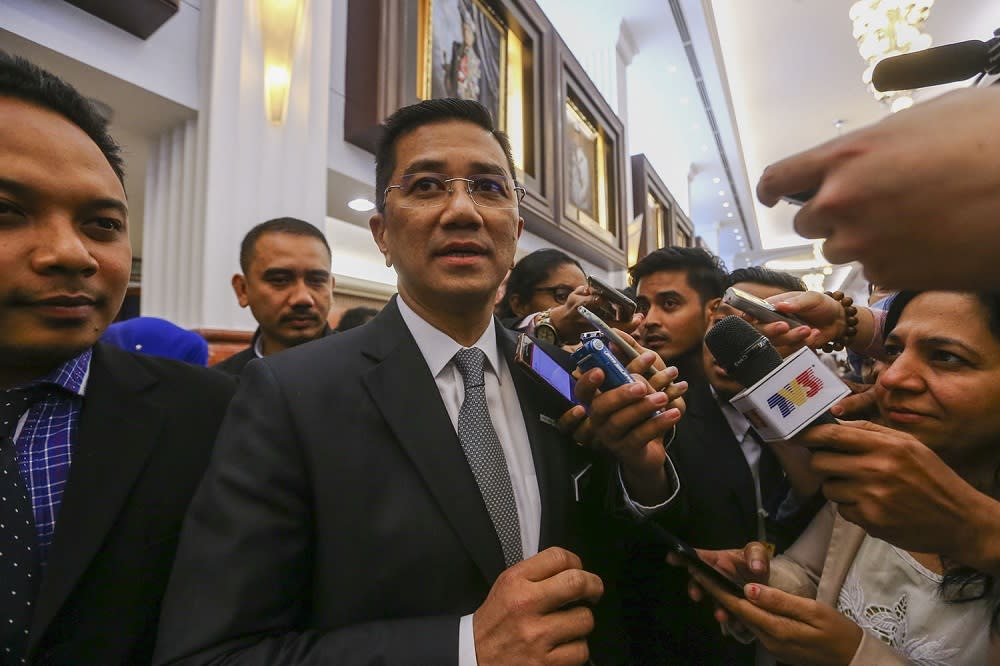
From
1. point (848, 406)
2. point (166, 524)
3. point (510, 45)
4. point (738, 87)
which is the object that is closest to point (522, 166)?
point (510, 45)

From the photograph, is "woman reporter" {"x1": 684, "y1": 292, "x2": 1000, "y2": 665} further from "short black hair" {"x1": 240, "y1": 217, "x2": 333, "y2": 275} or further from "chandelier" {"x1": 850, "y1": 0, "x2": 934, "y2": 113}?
"chandelier" {"x1": 850, "y1": 0, "x2": 934, "y2": 113}

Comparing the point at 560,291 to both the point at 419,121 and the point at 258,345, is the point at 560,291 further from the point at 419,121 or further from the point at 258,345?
the point at 419,121

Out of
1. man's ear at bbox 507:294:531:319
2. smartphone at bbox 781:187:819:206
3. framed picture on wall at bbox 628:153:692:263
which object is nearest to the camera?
smartphone at bbox 781:187:819:206

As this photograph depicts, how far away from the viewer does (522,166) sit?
16.2 ft

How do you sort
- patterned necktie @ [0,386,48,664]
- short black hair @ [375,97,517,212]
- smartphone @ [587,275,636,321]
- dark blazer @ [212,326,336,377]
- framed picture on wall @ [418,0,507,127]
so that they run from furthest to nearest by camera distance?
framed picture on wall @ [418,0,507,127], dark blazer @ [212,326,336,377], smartphone @ [587,275,636,321], short black hair @ [375,97,517,212], patterned necktie @ [0,386,48,664]

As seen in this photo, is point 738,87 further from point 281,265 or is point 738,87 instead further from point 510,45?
point 281,265

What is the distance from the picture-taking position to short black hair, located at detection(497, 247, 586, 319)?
9.20ft

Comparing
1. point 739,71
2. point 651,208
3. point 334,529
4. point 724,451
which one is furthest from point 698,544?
point 739,71

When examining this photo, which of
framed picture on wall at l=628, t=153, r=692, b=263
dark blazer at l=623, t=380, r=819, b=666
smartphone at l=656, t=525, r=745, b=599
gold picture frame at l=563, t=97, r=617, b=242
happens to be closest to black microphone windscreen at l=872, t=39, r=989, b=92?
smartphone at l=656, t=525, r=745, b=599

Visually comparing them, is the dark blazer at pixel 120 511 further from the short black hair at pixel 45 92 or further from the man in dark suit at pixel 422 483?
the short black hair at pixel 45 92

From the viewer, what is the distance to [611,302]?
1.41 metres

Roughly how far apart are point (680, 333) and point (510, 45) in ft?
12.0

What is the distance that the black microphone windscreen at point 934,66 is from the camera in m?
0.83

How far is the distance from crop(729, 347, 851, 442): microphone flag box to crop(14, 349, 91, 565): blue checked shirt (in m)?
1.03
